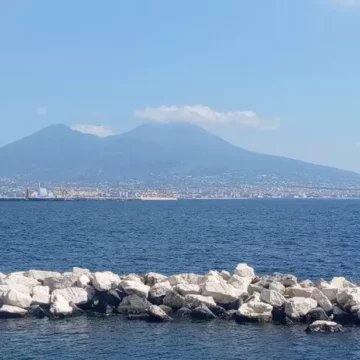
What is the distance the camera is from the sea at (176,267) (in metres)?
18.6

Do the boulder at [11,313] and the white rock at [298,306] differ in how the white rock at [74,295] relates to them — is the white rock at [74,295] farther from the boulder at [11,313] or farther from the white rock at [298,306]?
the white rock at [298,306]

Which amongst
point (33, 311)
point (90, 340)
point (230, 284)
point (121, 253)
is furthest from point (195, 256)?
point (90, 340)

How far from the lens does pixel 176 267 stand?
3662cm

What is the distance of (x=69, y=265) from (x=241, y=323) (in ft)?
60.8

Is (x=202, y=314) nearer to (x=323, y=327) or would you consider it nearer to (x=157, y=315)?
(x=157, y=315)

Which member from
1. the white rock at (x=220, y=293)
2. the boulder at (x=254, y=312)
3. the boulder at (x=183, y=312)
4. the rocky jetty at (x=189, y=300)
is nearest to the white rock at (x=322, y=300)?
the rocky jetty at (x=189, y=300)

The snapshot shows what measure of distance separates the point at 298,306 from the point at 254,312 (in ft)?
4.76

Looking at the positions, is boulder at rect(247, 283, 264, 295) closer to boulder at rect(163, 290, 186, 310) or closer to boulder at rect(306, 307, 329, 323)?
boulder at rect(306, 307, 329, 323)

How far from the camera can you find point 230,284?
2445cm

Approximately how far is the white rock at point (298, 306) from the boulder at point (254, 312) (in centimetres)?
60

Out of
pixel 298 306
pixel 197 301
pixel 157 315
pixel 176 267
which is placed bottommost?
pixel 176 267

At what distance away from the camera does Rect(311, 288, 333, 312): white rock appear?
2216 cm

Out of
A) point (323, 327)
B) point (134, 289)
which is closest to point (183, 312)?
point (134, 289)

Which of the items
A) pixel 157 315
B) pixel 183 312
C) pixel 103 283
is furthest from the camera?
pixel 103 283
